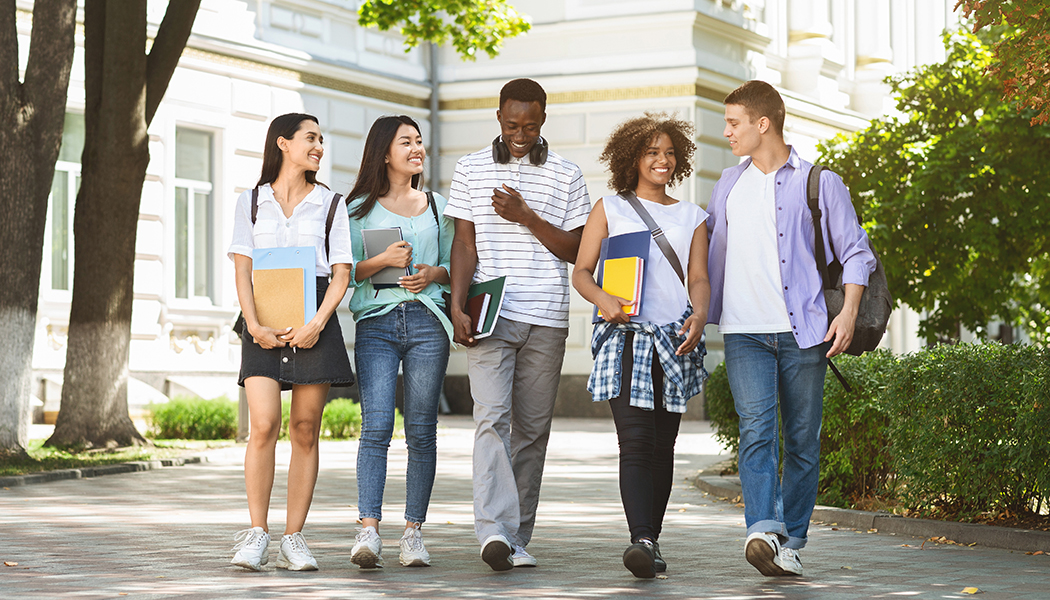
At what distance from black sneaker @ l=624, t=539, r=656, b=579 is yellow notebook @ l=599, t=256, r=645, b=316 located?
38.9 inches

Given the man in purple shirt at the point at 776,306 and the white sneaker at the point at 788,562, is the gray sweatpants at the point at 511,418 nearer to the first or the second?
the man in purple shirt at the point at 776,306

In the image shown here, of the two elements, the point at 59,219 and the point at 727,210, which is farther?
the point at 59,219

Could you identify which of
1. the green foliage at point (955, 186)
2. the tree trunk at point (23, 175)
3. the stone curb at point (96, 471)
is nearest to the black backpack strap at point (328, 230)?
the stone curb at point (96, 471)

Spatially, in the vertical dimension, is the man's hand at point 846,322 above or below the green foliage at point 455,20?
below

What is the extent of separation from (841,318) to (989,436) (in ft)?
6.35

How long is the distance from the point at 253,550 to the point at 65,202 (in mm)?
13036

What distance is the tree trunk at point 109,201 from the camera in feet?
43.7

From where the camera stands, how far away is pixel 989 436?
8.03 meters

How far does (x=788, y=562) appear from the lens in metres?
6.51

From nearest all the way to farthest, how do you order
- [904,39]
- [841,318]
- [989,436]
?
[841,318] → [989,436] → [904,39]

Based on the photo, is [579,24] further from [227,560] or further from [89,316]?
[227,560]

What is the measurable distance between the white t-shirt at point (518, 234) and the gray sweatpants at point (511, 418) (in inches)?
3.9

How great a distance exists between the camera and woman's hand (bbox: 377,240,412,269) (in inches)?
268

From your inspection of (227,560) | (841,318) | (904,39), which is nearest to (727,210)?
(841,318)
